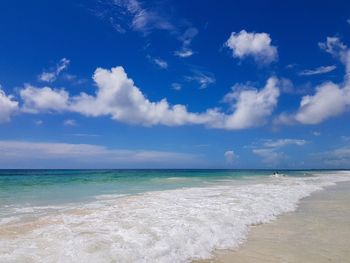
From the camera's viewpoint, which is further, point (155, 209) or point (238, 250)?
point (155, 209)

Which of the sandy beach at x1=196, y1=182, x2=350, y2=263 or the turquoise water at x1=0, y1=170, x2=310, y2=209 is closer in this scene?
the sandy beach at x1=196, y1=182, x2=350, y2=263

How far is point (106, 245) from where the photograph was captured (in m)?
6.96

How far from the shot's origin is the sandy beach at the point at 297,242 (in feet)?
22.2

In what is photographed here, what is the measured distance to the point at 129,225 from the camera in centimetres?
891

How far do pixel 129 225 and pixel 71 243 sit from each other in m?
2.16

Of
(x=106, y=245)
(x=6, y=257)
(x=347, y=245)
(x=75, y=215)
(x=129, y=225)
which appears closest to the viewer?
(x=6, y=257)

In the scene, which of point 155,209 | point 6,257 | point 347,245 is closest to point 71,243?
point 6,257

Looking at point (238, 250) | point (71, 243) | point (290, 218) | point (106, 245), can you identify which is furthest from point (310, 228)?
point (71, 243)

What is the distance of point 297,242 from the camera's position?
791 centimetres

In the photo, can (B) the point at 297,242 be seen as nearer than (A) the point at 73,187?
Yes

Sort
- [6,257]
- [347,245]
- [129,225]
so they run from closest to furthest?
[6,257]
[347,245]
[129,225]

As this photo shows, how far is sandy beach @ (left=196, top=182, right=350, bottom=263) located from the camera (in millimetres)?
6766

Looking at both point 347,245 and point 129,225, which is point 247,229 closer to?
point 347,245

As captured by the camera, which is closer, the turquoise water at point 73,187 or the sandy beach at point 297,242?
the sandy beach at point 297,242
